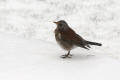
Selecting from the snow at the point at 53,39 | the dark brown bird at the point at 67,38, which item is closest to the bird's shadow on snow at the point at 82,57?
the snow at the point at 53,39

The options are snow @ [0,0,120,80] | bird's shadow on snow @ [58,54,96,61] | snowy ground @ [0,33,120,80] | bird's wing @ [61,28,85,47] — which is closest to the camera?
snowy ground @ [0,33,120,80]

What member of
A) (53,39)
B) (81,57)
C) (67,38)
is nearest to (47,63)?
(67,38)

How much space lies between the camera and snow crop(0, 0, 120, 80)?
521 cm

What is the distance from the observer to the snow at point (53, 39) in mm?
5207

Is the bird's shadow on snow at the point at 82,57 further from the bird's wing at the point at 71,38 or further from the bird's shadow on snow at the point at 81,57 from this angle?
the bird's wing at the point at 71,38

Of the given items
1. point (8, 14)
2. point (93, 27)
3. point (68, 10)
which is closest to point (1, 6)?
point (8, 14)

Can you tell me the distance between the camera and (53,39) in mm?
7574

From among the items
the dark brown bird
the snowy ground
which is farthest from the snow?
the dark brown bird

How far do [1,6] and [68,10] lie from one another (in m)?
1.84

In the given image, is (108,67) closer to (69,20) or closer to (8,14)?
(69,20)

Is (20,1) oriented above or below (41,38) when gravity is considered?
above

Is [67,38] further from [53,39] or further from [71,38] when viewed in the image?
[53,39]

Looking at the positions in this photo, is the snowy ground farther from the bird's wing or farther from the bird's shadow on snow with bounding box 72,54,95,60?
the bird's wing

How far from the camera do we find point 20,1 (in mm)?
9734
